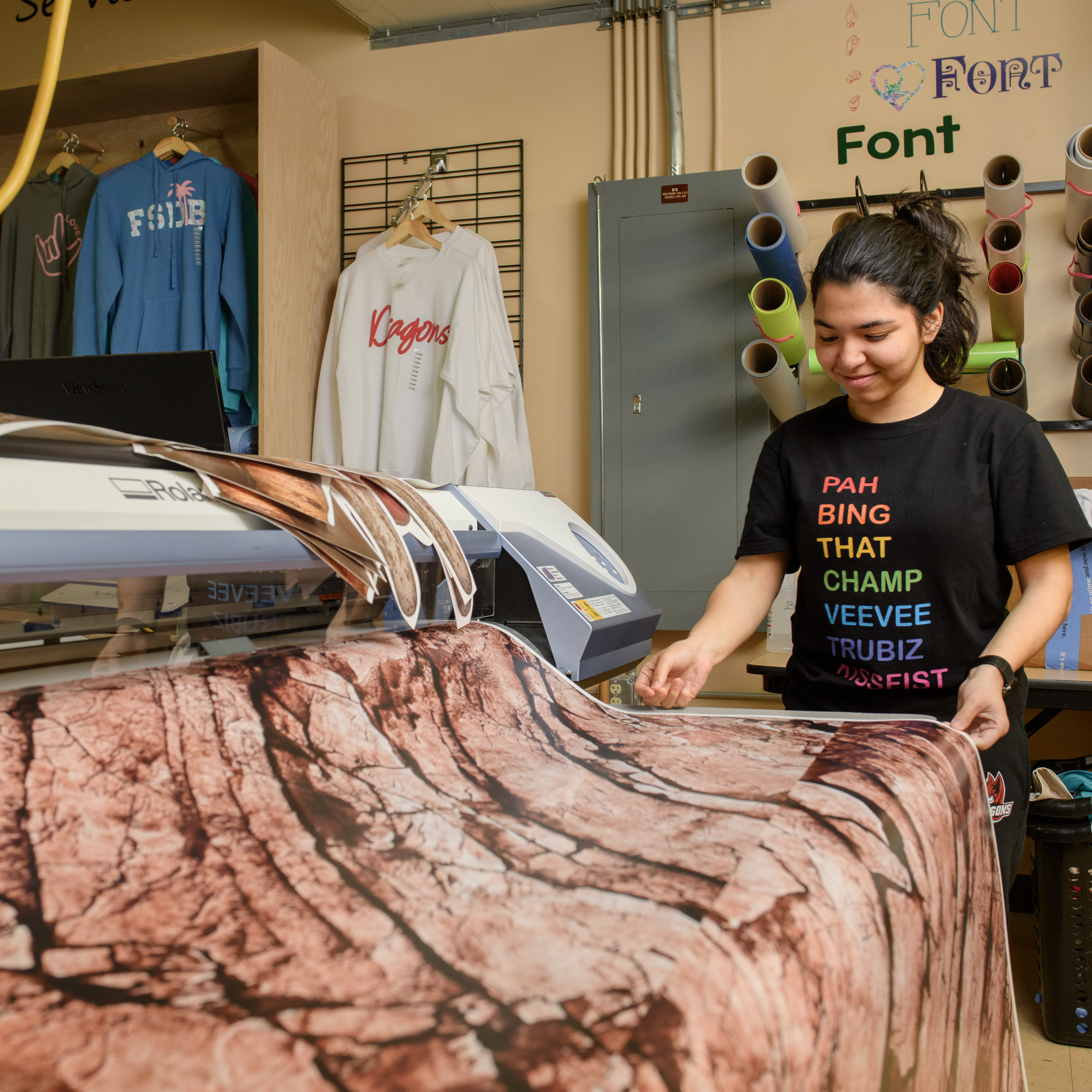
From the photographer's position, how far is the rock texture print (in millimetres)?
359

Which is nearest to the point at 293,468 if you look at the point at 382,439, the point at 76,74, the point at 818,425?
the point at 818,425

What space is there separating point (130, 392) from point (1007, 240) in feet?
6.11

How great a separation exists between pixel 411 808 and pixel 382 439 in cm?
205

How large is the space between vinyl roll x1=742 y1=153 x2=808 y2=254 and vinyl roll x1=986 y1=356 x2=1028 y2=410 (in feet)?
1.83

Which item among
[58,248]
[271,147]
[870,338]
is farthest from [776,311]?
[58,248]

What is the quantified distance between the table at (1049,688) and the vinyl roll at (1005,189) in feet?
3.30

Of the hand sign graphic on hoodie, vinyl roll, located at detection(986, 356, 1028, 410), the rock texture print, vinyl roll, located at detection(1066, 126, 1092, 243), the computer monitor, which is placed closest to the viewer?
the rock texture print

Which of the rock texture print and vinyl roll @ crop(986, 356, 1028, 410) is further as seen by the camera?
vinyl roll @ crop(986, 356, 1028, 410)

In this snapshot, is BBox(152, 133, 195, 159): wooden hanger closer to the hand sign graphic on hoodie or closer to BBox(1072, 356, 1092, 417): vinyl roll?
the hand sign graphic on hoodie

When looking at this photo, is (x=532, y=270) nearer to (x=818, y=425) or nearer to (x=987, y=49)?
(x=987, y=49)

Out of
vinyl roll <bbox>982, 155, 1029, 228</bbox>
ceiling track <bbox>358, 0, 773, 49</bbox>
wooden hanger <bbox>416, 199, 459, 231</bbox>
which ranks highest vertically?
ceiling track <bbox>358, 0, 773, 49</bbox>

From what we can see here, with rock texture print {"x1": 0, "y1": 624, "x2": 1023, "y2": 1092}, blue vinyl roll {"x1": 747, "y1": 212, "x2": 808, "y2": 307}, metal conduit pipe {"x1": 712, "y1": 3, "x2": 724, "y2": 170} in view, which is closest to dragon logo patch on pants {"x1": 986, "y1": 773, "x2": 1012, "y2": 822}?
rock texture print {"x1": 0, "y1": 624, "x2": 1023, "y2": 1092}

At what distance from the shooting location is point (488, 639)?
99 centimetres

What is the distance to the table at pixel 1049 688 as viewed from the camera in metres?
1.90
